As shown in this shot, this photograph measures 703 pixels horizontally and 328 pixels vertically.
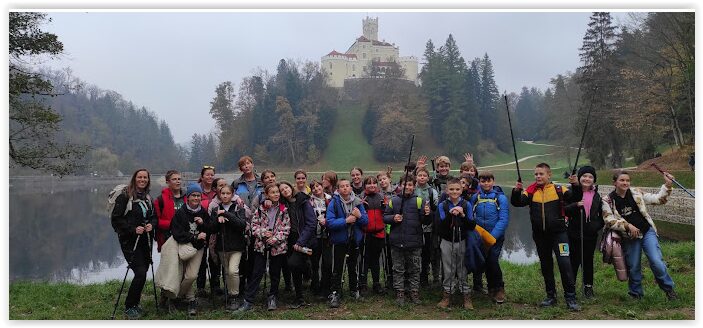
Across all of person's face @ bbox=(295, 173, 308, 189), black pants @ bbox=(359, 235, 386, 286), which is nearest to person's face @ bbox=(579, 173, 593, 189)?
black pants @ bbox=(359, 235, 386, 286)

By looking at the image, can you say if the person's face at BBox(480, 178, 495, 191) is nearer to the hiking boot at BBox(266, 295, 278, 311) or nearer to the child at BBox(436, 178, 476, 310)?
the child at BBox(436, 178, 476, 310)

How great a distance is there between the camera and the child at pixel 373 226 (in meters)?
5.93

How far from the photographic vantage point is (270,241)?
215 inches

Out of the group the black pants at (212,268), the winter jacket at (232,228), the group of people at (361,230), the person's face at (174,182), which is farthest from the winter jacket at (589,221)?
the person's face at (174,182)

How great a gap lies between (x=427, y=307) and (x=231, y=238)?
96.3 inches

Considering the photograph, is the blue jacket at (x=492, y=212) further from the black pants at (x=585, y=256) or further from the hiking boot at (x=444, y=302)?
the black pants at (x=585, y=256)

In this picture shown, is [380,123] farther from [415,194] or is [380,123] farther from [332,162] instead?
[415,194]

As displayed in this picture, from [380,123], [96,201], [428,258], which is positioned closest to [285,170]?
[380,123]

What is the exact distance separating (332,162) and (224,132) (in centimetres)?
1514

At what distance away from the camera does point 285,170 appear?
6138 cm

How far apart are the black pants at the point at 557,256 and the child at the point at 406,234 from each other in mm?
1370

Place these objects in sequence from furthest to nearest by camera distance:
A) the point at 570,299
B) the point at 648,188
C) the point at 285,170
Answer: the point at 285,170 → the point at 648,188 → the point at 570,299

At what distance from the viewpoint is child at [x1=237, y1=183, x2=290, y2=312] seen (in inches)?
216

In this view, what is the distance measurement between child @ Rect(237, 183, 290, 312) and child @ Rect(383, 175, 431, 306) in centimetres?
125
